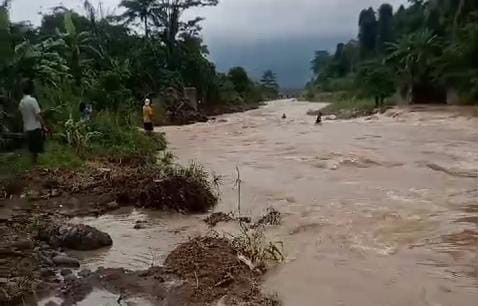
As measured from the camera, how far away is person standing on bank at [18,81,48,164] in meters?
10.8

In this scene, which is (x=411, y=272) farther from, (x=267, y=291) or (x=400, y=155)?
(x=400, y=155)

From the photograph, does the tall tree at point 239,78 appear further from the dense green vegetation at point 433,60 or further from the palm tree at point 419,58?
the palm tree at point 419,58

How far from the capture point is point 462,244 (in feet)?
23.2

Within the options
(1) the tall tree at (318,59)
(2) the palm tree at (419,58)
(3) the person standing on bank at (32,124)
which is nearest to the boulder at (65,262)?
(3) the person standing on bank at (32,124)

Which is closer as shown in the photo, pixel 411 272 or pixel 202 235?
pixel 411 272

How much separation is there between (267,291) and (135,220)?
339cm

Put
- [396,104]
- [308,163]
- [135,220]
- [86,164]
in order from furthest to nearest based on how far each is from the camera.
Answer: [396,104], [308,163], [86,164], [135,220]

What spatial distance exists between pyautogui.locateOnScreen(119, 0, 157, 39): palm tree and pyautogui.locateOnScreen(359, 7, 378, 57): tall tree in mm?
30956

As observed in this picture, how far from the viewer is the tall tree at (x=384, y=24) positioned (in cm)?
6117

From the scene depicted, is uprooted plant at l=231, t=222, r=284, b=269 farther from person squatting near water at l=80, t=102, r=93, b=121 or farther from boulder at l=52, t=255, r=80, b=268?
person squatting near water at l=80, t=102, r=93, b=121

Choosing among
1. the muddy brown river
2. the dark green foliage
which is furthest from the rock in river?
the dark green foliage

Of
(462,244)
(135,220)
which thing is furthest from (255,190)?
(462,244)

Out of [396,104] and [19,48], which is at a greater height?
[19,48]

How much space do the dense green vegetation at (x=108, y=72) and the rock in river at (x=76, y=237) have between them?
16.5 ft
